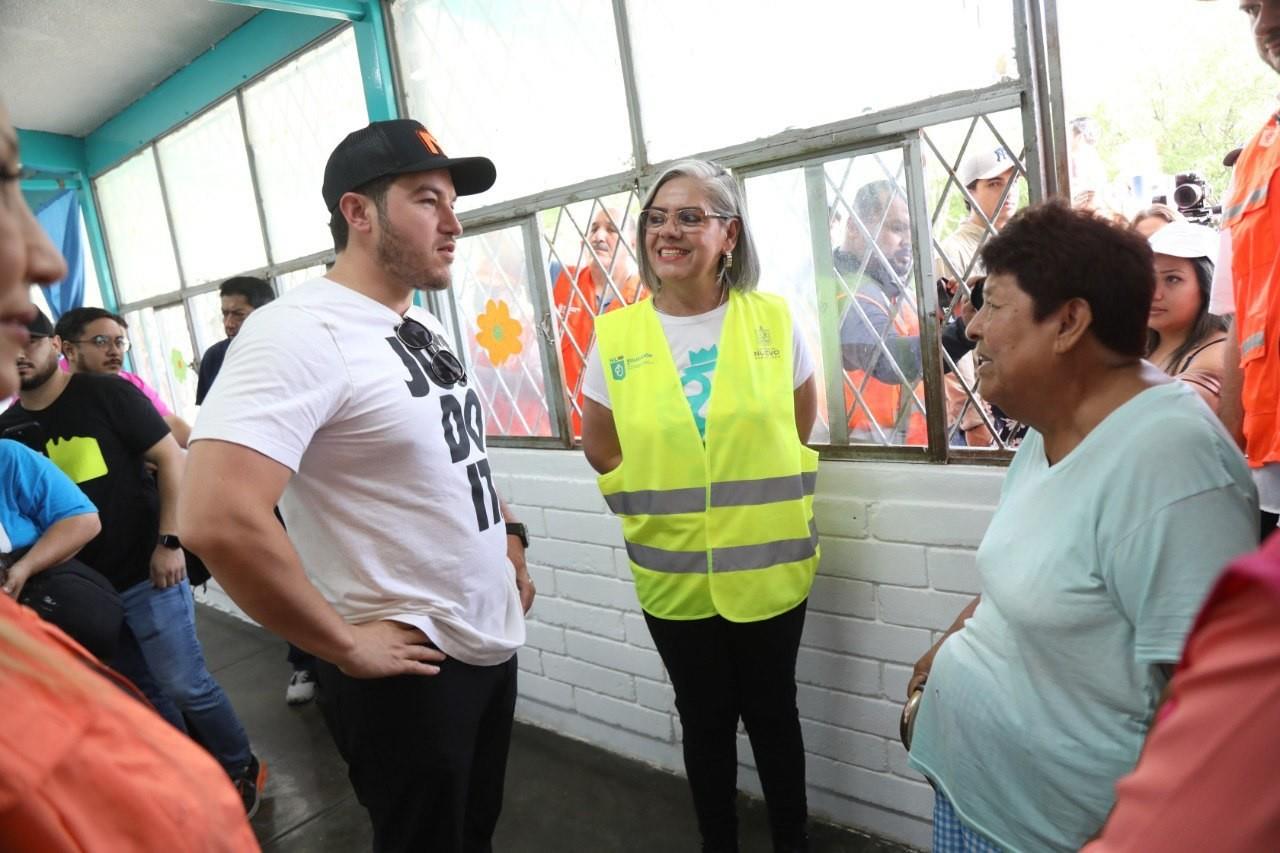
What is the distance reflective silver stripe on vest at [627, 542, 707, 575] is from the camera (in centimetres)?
174

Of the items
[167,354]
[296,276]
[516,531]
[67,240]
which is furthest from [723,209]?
[67,240]

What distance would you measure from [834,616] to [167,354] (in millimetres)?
5008

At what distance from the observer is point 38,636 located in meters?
0.52

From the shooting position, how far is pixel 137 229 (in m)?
5.11

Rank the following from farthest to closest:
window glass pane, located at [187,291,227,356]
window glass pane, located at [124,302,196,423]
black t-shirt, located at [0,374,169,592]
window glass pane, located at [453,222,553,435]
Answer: window glass pane, located at [124,302,196,423]
window glass pane, located at [187,291,227,356]
window glass pane, located at [453,222,553,435]
black t-shirt, located at [0,374,169,592]

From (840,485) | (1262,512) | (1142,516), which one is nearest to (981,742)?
(1142,516)

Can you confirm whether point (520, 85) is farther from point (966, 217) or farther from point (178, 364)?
point (178, 364)

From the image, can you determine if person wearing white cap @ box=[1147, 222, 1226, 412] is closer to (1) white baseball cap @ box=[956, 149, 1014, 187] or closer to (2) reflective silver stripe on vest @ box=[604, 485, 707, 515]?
(1) white baseball cap @ box=[956, 149, 1014, 187]

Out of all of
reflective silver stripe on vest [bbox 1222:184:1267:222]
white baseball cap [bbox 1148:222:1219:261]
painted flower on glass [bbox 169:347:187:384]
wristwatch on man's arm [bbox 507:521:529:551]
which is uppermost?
painted flower on glass [bbox 169:347:187:384]

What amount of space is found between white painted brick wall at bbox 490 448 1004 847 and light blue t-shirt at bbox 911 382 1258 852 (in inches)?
25.6

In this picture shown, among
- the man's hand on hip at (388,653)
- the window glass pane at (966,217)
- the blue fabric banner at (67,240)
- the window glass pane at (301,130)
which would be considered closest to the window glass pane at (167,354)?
the blue fabric banner at (67,240)

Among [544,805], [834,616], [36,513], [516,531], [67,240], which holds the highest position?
[67,240]

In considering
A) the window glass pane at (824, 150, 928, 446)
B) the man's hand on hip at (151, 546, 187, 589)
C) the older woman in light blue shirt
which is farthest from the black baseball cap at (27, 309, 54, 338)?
the older woman in light blue shirt

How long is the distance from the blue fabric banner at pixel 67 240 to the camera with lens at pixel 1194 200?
629 centimetres
